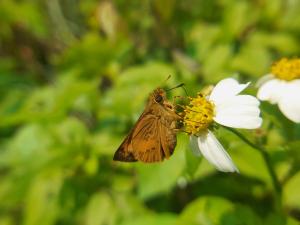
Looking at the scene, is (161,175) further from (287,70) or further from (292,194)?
(287,70)

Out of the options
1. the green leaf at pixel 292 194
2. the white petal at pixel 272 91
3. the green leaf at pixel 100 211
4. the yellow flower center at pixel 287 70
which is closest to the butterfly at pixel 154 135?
the white petal at pixel 272 91

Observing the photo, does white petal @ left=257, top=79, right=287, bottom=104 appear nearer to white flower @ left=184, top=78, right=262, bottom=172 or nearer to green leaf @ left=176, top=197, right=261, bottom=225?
white flower @ left=184, top=78, right=262, bottom=172

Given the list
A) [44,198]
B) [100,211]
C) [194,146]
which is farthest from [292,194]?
[44,198]

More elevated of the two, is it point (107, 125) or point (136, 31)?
point (136, 31)

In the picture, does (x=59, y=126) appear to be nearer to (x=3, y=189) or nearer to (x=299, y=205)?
(x=3, y=189)

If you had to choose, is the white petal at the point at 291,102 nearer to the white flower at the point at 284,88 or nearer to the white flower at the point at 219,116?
the white flower at the point at 284,88

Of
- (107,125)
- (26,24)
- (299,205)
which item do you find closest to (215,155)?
(299,205)

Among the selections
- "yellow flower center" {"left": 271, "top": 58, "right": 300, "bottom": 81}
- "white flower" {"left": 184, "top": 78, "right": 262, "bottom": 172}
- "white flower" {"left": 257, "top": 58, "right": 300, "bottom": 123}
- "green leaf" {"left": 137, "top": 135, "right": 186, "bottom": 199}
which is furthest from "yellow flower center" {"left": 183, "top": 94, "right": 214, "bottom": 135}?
"green leaf" {"left": 137, "top": 135, "right": 186, "bottom": 199}
